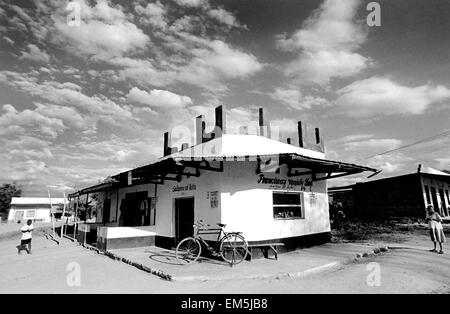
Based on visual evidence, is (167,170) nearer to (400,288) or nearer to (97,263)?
(97,263)

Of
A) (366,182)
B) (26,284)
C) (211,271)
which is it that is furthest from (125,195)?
(366,182)

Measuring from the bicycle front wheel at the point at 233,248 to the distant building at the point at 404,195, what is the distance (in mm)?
15471

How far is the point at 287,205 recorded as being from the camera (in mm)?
10078

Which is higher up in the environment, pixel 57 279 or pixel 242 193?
pixel 242 193

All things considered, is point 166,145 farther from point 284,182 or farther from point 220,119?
point 284,182

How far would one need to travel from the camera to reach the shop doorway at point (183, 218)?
10234mm

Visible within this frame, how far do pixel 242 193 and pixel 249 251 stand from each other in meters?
1.82

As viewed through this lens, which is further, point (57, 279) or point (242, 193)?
point (242, 193)

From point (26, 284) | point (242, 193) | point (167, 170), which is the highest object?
point (167, 170)

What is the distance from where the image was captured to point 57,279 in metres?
6.81

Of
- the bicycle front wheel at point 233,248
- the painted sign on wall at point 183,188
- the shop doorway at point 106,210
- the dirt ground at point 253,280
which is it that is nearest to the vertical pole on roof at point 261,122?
the painted sign on wall at point 183,188

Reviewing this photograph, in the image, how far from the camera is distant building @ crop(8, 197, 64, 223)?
4994cm

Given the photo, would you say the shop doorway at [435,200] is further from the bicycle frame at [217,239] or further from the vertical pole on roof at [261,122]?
the bicycle frame at [217,239]

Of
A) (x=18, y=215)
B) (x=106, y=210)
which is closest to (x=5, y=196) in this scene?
(x=18, y=215)
